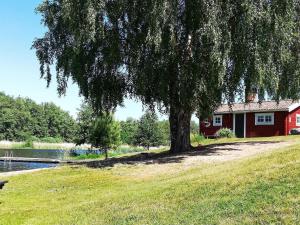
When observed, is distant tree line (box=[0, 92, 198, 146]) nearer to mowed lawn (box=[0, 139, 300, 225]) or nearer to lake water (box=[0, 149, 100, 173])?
lake water (box=[0, 149, 100, 173])

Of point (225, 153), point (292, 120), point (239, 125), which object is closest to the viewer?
point (225, 153)

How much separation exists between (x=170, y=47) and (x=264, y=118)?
2216cm

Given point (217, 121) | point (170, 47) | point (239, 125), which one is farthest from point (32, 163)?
point (170, 47)

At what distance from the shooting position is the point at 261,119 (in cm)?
3966

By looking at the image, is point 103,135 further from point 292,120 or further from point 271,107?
point 292,120

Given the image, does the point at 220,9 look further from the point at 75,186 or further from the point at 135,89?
the point at 75,186

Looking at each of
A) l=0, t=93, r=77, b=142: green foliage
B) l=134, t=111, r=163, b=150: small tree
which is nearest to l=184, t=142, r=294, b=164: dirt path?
l=134, t=111, r=163, b=150: small tree

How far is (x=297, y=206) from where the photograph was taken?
7.91 m

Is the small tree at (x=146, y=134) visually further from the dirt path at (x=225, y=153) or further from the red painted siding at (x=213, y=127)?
the dirt path at (x=225, y=153)

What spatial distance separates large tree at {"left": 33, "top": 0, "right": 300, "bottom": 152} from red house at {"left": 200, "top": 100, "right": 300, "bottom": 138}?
17132 mm

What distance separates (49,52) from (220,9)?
298 inches

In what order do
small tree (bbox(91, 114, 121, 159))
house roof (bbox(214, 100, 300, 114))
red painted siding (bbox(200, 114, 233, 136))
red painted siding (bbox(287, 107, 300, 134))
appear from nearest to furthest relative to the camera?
small tree (bbox(91, 114, 121, 159)) → house roof (bbox(214, 100, 300, 114)) → red painted siding (bbox(287, 107, 300, 134)) → red painted siding (bbox(200, 114, 233, 136))

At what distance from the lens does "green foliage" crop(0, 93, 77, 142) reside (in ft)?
394

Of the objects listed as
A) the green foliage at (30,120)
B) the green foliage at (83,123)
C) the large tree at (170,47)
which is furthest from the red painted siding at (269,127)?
the green foliage at (30,120)
